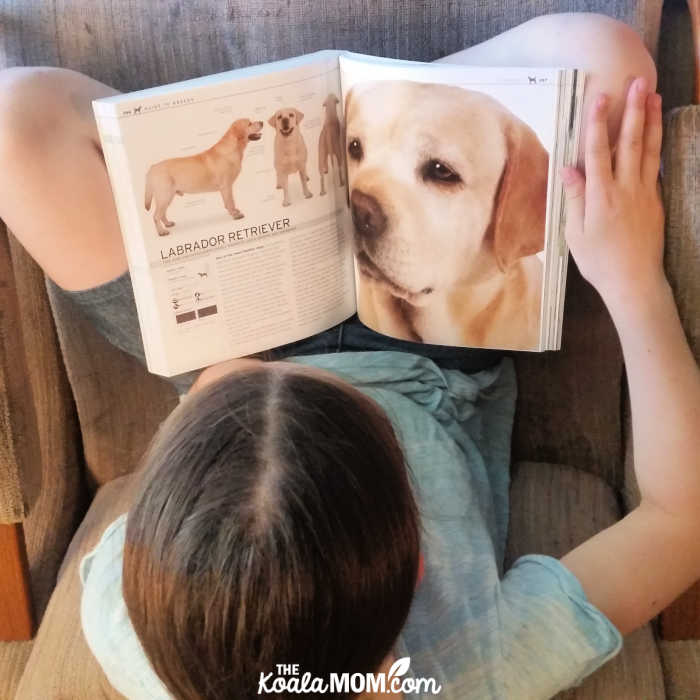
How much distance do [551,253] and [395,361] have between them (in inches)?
7.1

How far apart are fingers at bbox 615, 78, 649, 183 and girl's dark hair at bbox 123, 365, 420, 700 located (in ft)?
0.98

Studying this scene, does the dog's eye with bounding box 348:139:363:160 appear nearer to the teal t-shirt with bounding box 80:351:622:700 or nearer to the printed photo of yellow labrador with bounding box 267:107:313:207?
the printed photo of yellow labrador with bounding box 267:107:313:207

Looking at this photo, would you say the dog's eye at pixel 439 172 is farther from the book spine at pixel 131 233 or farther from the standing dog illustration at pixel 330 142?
the book spine at pixel 131 233

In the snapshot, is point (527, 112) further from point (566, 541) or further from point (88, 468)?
Answer: point (88, 468)

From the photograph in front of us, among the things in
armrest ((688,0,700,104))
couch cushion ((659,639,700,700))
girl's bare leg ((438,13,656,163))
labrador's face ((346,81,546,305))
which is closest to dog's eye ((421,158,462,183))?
labrador's face ((346,81,546,305))

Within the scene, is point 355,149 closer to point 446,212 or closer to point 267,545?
point 446,212

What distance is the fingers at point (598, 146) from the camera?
2.21 feet

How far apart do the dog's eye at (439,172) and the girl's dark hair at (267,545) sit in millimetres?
252

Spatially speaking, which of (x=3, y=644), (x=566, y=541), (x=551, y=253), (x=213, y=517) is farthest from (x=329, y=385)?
(x=3, y=644)

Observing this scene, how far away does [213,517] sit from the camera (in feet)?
1.71

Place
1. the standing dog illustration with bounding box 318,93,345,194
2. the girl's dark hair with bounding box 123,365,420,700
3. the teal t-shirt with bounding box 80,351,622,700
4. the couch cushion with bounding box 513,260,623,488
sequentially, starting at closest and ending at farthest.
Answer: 1. the girl's dark hair with bounding box 123,365,420,700
2. the teal t-shirt with bounding box 80,351,622,700
3. the standing dog illustration with bounding box 318,93,345,194
4. the couch cushion with bounding box 513,260,623,488

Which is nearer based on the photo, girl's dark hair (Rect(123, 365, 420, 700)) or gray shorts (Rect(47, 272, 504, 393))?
girl's dark hair (Rect(123, 365, 420, 700))

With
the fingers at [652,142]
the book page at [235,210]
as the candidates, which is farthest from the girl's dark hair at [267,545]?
the fingers at [652,142]

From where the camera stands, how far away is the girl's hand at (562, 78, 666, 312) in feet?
2.24
